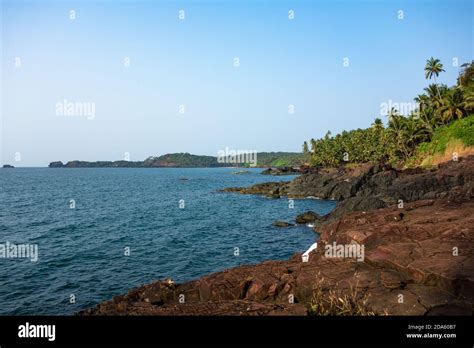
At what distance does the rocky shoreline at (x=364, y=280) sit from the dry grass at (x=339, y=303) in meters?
0.03

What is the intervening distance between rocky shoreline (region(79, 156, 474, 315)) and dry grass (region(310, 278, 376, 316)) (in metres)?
0.03

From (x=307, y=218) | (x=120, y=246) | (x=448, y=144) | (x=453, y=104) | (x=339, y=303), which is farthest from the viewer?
(x=453, y=104)

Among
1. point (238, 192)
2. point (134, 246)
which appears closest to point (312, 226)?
point (134, 246)

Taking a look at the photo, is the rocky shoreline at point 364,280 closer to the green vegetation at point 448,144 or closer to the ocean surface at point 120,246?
the ocean surface at point 120,246

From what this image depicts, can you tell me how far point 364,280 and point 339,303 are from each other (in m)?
2.48

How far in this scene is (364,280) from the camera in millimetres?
13180

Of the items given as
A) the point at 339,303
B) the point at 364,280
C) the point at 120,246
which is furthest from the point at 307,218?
the point at 339,303

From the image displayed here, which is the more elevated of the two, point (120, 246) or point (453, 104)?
point (453, 104)

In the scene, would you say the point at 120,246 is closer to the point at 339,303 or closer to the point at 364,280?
the point at 364,280
